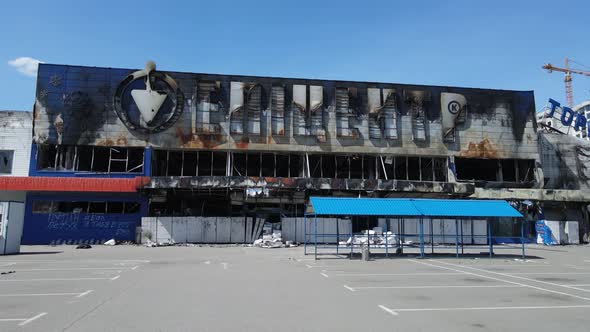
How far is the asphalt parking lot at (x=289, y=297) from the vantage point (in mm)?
8445

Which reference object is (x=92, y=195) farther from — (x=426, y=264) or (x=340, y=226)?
(x=426, y=264)

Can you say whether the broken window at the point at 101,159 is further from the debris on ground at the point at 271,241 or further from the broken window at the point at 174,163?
the debris on ground at the point at 271,241

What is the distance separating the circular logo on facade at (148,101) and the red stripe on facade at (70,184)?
218 inches

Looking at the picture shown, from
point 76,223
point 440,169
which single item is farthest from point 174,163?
point 440,169

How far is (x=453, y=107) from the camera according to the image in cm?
4119

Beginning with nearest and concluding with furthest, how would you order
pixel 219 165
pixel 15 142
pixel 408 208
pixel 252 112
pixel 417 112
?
pixel 408 208
pixel 15 142
pixel 252 112
pixel 417 112
pixel 219 165

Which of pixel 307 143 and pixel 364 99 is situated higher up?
pixel 364 99

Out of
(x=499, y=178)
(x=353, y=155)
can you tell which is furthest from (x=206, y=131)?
(x=499, y=178)

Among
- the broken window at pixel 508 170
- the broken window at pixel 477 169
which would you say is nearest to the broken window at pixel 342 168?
the broken window at pixel 477 169

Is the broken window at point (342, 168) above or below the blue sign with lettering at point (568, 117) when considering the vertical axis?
below

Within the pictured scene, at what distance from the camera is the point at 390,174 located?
137 ft

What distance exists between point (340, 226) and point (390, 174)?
9050mm

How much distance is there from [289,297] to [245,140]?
2782cm

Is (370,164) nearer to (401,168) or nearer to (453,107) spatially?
(401,168)
